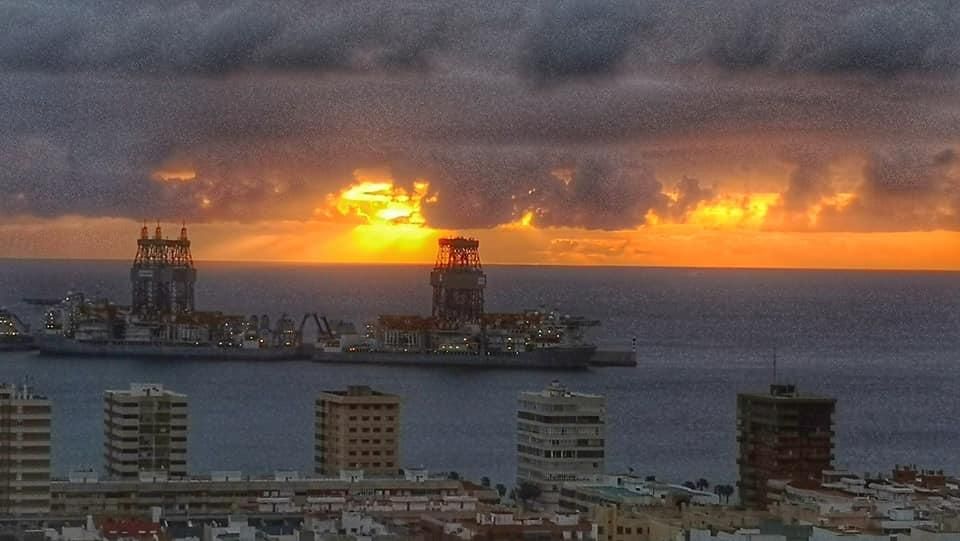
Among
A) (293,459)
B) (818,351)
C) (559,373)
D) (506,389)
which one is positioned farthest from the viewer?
(818,351)

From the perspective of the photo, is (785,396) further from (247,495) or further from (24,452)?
(24,452)

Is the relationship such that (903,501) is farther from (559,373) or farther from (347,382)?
(559,373)

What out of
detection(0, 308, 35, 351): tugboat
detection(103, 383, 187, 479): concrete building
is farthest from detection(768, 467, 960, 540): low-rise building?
detection(0, 308, 35, 351): tugboat

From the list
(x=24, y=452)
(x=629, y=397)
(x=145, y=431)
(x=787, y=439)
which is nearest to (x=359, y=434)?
(x=145, y=431)

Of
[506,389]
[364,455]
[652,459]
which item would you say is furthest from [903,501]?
[506,389]

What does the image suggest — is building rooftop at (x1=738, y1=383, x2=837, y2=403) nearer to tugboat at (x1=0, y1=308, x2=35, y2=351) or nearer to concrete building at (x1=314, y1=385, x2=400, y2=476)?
concrete building at (x1=314, y1=385, x2=400, y2=476)

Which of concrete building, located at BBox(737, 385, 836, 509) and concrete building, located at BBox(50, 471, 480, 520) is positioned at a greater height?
concrete building, located at BBox(737, 385, 836, 509)

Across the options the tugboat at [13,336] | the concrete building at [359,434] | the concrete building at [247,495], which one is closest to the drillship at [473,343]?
the tugboat at [13,336]
